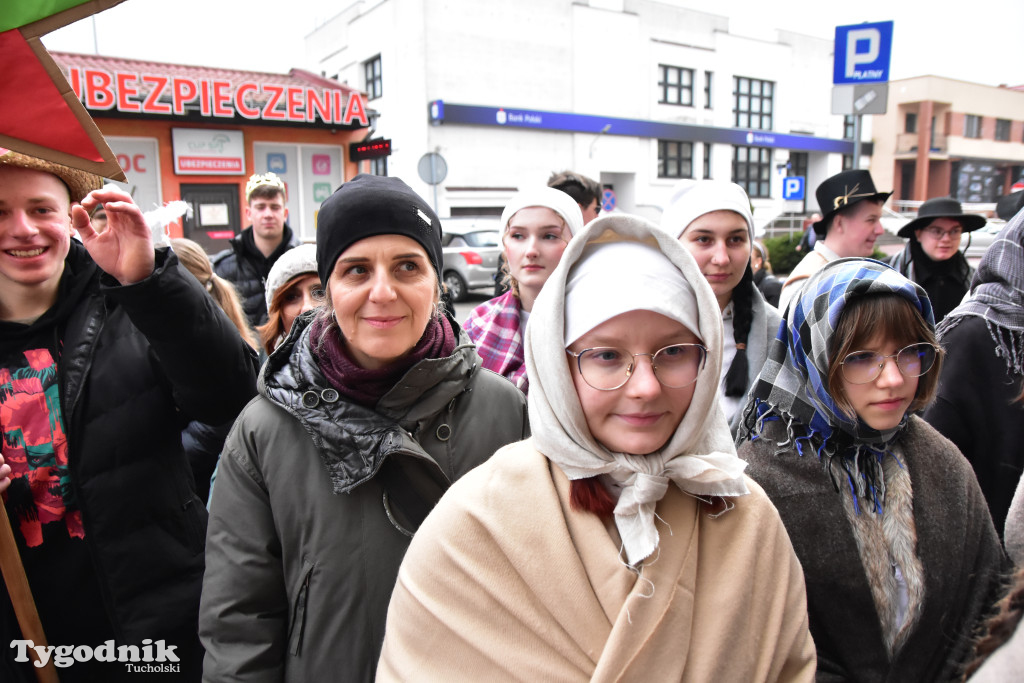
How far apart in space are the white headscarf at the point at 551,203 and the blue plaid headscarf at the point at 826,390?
4.46 ft

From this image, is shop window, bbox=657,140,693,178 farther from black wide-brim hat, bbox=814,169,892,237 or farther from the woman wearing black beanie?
the woman wearing black beanie

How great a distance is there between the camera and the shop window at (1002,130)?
44000 millimetres

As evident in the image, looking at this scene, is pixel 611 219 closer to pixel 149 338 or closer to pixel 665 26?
pixel 149 338

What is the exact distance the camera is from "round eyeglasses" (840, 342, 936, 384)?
71.2 inches

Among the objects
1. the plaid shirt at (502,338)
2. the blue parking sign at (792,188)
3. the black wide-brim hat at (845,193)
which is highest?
the blue parking sign at (792,188)

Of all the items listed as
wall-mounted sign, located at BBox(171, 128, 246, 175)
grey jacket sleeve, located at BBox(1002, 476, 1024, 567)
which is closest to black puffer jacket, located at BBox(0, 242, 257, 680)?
grey jacket sleeve, located at BBox(1002, 476, 1024, 567)

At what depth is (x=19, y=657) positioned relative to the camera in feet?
6.25

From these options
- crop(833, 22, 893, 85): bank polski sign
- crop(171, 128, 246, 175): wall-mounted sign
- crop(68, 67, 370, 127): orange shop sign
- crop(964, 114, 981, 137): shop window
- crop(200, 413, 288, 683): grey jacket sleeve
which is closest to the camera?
crop(200, 413, 288, 683): grey jacket sleeve

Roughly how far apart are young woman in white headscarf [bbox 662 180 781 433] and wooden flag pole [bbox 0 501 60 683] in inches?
94.8

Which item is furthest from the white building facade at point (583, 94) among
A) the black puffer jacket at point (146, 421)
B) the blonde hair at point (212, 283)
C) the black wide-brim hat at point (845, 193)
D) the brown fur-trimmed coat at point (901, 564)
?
the brown fur-trimmed coat at point (901, 564)

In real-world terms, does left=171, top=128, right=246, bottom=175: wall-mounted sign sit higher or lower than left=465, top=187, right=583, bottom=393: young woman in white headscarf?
higher

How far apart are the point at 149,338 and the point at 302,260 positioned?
131cm

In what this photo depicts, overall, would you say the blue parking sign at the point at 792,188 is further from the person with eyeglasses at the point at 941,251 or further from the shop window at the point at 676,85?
the shop window at the point at 676,85

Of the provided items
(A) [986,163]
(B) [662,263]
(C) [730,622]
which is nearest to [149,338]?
(B) [662,263]
